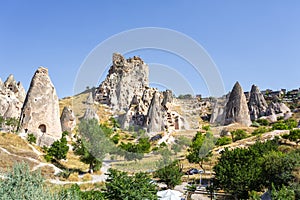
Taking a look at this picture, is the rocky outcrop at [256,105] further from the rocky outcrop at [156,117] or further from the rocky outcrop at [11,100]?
the rocky outcrop at [11,100]

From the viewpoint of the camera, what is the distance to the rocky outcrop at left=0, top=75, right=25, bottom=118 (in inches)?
1421

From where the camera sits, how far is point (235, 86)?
46.3m

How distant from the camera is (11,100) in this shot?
40.6 metres

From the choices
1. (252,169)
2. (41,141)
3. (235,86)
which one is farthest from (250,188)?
(235,86)

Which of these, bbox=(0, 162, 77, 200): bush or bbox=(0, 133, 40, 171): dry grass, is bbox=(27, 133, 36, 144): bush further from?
bbox=(0, 162, 77, 200): bush

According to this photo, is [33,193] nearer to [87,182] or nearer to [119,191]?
[119,191]

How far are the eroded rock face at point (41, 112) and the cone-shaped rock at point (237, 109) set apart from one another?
27.6 meters

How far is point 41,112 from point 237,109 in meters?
30.3

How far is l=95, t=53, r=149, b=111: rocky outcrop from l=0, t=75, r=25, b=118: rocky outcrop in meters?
21.8

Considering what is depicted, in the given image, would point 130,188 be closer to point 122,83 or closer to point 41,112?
point 41,112

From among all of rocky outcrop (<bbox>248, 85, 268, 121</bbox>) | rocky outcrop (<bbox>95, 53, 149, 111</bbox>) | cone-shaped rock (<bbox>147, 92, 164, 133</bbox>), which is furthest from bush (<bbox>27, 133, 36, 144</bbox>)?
rocky outcrop (<bbox>95, 53, 149, 111</bbox>)

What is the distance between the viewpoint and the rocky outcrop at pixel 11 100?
36094 millimetres

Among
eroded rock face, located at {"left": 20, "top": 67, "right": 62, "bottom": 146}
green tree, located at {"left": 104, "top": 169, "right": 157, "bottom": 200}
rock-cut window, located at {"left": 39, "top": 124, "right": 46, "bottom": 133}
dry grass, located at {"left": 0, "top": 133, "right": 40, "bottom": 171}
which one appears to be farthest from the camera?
rock-cut window, located at {"left": 39, "top": 124, "right": 46, "bottom": 133}

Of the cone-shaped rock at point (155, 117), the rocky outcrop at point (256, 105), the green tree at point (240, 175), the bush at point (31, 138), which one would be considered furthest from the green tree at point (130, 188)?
the rocky outcrop at point (256, 105)
